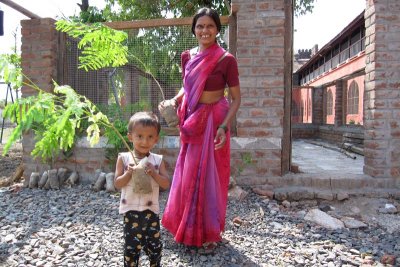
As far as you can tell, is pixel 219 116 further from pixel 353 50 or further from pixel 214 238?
pixel 353 50

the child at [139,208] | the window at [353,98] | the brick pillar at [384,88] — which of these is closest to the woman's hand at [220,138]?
the child at [139,208]

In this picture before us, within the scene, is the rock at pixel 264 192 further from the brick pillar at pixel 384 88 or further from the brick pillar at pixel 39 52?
the brick pillar at pixel 39 52

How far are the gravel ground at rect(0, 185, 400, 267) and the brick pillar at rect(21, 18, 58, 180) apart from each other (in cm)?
155

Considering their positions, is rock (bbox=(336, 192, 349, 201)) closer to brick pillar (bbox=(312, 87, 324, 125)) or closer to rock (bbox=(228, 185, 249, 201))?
rock (bbox=(228, 185, 249, 201))

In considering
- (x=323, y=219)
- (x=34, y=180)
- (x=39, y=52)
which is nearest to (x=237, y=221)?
(x=323, y=219)

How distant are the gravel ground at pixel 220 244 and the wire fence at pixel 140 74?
1.39 meters

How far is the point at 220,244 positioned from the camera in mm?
2896

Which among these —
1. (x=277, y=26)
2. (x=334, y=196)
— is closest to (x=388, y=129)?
(x=334, y=196)

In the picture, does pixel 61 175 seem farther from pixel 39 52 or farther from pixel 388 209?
pixel 388 209

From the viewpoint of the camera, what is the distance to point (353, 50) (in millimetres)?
15164

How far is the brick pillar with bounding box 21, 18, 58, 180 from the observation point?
489 centimetres

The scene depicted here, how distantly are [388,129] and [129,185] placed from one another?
142 inches

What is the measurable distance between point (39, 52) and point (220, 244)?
379 cm

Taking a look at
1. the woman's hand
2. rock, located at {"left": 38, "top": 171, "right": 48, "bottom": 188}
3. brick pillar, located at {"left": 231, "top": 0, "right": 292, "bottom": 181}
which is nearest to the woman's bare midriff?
the woman's hand
